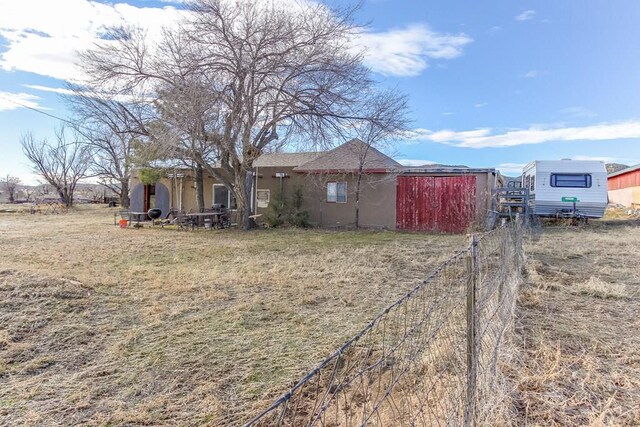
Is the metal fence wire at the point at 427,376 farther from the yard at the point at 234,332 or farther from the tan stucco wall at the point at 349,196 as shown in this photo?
the tan stucco wall at the point at 349,196

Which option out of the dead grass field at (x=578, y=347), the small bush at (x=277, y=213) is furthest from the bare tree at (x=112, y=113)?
the dead grass field at (x=578, y=347)

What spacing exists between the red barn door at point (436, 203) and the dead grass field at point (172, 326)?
6173 mm

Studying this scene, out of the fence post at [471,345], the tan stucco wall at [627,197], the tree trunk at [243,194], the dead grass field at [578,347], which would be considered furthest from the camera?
the tan stucco wall at [627,197]

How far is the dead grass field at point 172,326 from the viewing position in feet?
8.47

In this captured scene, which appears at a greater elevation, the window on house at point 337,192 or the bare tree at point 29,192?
the bare tree at point 29,192

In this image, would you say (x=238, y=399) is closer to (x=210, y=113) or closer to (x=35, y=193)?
(x=210, y=113)

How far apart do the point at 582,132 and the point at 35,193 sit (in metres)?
48.5

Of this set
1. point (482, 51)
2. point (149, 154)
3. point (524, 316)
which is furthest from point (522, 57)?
point (149, 154)

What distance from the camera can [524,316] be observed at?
4199 mm

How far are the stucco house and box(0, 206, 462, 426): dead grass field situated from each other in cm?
627

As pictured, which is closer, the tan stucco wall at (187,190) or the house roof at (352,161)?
the house roof at (352,161)

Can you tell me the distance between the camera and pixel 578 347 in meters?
3.39

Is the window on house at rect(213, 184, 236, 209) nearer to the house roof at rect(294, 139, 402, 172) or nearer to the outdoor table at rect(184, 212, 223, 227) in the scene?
the outdoor table at rect(184, 212, 223, 227)

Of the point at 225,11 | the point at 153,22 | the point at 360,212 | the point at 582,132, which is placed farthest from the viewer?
the point at 582,132
